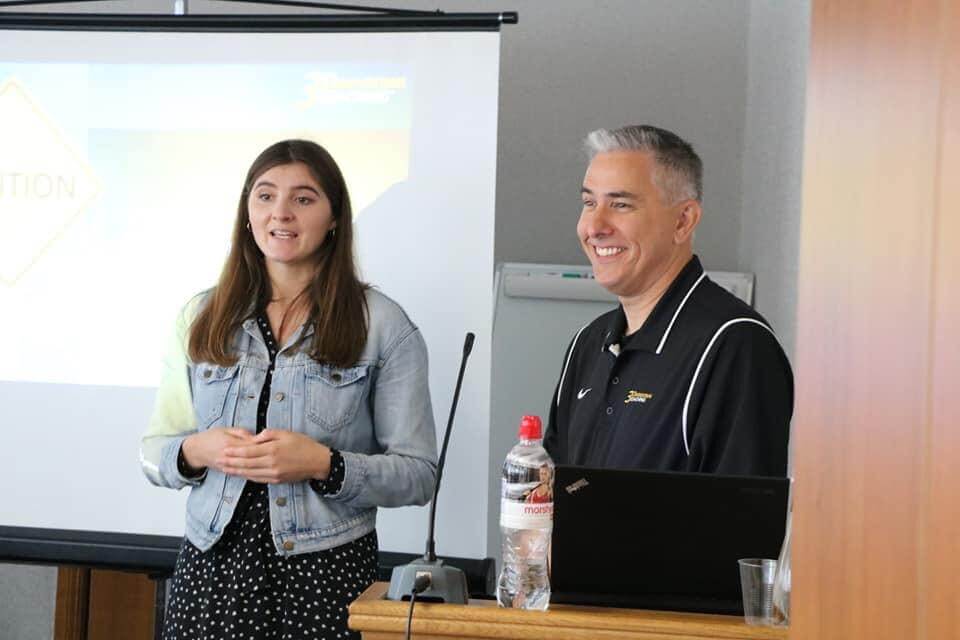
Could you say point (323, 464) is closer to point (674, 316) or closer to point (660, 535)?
point (674, 316)

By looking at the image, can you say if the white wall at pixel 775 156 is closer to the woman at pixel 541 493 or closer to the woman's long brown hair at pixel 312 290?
the woman's long brown hair at pixel 312 290

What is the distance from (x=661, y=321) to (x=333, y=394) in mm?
651

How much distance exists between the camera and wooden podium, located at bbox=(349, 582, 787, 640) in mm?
1356

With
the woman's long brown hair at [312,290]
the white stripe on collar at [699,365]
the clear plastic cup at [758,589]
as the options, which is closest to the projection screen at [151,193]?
the woman's long brown hair at [312,290]

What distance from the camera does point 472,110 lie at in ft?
9.95

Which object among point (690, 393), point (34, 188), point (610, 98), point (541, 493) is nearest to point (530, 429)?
point (541, 493)

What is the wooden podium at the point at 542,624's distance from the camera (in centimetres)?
136

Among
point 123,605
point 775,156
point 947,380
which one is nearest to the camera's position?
point 947,380

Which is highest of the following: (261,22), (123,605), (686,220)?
(261,22)

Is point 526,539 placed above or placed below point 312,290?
below

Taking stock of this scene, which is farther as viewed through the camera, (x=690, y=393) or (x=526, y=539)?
(x=690, y=393)

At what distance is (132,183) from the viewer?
124 inches

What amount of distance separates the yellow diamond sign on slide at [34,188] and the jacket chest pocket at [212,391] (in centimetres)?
105

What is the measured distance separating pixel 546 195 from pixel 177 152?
1508 mm
